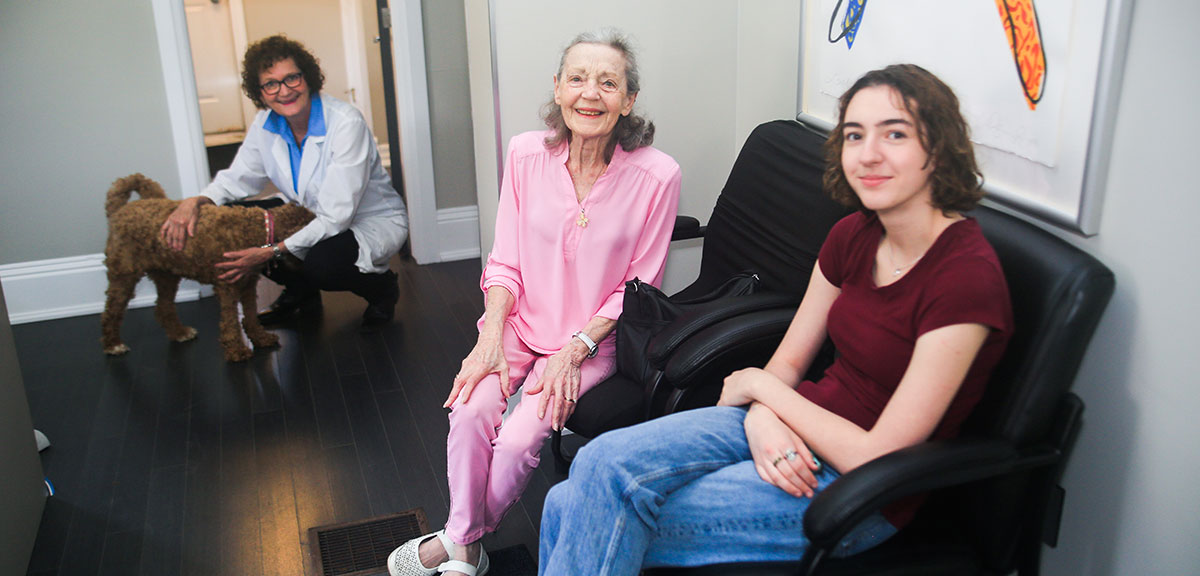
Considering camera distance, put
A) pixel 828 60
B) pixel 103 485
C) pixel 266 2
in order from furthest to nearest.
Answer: pixel 266 2, pixel 103 485, pixel 828 60

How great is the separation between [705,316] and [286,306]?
2.25m

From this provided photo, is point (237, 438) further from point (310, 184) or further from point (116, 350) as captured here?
point (310, 184)

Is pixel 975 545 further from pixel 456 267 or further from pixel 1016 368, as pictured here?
pixel 456 267

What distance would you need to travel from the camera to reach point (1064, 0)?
4.75 ft

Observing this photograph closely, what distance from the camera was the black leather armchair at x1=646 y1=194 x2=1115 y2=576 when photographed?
1.26 m

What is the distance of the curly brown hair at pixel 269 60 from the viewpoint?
3.08 m

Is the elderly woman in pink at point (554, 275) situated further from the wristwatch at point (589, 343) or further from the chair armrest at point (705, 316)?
the chair armrest at point (705, 316)

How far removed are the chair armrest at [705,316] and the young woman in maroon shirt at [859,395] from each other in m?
0.26

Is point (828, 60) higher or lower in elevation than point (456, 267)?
higher

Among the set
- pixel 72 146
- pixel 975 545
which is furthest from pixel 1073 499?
pixel 72 146

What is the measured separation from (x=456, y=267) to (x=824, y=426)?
287 cm

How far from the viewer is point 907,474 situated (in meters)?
1.25

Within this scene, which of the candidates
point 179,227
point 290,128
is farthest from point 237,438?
point 290,128

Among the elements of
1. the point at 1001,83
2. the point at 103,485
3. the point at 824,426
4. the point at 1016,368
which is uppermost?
the point at 1001,83
